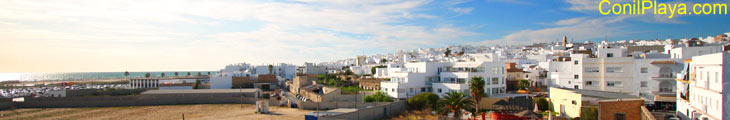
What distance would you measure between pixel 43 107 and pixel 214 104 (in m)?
15.6

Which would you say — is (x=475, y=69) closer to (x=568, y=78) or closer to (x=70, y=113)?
A: (x=568, y=78)

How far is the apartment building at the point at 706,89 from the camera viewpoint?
1412cm

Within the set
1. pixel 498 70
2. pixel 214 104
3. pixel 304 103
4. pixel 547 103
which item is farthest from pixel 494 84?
pixel 214 104

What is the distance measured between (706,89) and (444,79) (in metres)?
23.5

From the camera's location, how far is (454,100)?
85.7 ft

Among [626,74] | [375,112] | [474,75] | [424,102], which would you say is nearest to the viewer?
[375,112]

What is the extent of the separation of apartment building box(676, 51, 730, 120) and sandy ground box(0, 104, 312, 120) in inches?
831

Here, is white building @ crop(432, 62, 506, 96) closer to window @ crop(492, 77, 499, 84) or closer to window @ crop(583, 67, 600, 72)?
A: window @ crop(492, 77, 499, 84)

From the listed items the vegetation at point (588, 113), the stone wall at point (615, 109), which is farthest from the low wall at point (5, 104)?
the stone wall at point (615, 109)

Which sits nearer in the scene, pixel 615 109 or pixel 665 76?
pixel 615 109

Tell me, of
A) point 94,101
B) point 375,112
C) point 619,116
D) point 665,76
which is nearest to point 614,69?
point 665,76

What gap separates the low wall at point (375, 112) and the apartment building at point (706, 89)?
1582cm

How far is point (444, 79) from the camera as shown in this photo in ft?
128

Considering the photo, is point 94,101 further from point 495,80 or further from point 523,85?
point 523,85
